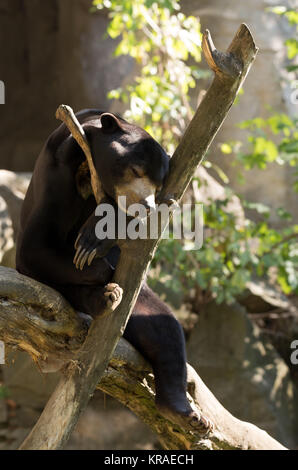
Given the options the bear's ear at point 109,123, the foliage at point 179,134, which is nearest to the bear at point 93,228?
the bear's ear at point 109,123

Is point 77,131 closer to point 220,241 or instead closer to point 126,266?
point 126,266

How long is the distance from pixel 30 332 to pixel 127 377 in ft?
1.80

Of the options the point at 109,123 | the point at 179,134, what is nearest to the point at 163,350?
the point at 109,123

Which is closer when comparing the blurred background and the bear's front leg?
the bear's front leg

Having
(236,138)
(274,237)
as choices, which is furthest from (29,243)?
(236,138)

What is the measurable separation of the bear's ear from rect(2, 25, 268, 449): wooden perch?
257 mm

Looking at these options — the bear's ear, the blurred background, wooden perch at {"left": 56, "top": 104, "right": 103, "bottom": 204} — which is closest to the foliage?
the blurred background

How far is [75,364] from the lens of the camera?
2135mm

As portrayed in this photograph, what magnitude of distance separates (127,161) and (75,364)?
2.42 feet

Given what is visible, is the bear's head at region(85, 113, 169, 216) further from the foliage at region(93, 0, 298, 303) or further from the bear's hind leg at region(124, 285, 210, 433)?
the foliage at region(93, 0, 298, 303)

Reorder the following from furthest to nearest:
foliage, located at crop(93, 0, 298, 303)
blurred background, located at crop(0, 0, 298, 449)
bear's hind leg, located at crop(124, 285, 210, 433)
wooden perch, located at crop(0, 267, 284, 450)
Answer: blurred background, located at crop(0, 0, 298, 449)
foliage, located at crop(93, 0, 298, 303)
bear's hind leg, located at crop(124, 285, 210, 433)
wooden perch, located at crop(0, 267, 284, 450)

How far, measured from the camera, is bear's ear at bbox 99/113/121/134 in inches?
94.1

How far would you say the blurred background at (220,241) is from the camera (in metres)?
4.79
